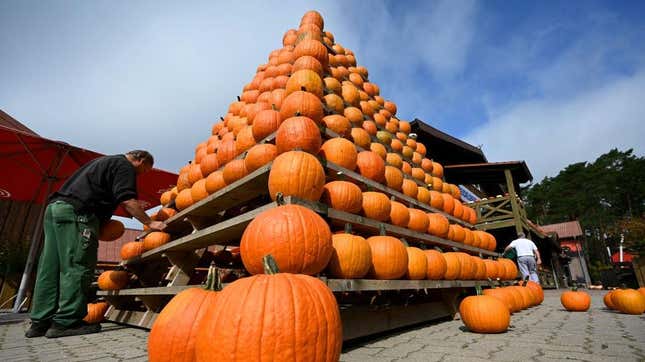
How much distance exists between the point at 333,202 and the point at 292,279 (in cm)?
141

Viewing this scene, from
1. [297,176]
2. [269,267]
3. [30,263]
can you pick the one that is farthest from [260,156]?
[30,263]

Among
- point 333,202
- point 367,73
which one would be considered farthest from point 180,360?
point 367,73

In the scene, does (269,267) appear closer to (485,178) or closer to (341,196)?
(341,196)

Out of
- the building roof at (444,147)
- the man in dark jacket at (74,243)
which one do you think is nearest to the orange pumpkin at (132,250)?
the man in dark jacket at (74,243)

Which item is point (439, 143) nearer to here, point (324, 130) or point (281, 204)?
point (324, 130)

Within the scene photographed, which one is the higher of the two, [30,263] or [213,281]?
[30,263]

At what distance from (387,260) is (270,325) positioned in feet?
5.39

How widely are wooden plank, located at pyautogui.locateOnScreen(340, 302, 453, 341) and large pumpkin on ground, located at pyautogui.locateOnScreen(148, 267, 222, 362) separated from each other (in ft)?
3.41

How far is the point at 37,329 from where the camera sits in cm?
262

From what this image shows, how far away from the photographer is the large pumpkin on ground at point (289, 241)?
1.75m

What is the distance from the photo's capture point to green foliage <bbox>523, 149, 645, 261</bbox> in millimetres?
33531

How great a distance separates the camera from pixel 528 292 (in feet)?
15.0

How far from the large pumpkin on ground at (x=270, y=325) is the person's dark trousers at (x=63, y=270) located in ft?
7.56

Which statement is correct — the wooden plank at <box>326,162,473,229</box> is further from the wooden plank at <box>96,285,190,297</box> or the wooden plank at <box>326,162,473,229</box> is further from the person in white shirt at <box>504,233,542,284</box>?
the person in white shirt at <box>504,233,542,284</box>
